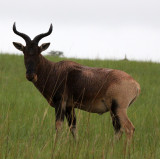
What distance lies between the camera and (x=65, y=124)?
7465 mm

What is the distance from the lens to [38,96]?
39.3 ft

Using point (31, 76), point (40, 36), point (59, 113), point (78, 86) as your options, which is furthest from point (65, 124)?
point (40, 36)

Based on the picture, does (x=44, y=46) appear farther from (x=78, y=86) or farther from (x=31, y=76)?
(x=78, y=86)

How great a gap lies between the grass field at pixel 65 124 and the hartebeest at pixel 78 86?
1.15 feet

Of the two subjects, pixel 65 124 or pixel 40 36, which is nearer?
pixel 65 124

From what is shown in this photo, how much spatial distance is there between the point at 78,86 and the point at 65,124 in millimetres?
908

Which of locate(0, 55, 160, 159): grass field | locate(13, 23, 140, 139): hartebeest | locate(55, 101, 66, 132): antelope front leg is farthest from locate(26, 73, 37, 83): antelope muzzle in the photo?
locate(55, 101, 66, 132): antelope front leg

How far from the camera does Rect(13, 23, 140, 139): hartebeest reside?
24.5ft

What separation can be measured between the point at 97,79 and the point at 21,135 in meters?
2.05

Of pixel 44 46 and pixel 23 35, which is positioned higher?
pixel 23 35

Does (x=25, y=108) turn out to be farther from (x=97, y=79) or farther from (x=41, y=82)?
(x=97, y=79)

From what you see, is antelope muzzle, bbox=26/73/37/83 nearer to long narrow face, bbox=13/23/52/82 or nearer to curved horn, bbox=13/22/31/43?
long narrow face, bbox=13/23/52/82

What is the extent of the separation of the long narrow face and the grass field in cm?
71

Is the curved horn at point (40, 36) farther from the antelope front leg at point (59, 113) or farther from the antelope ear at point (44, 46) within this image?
the antelope front leg at point (59, 113)
